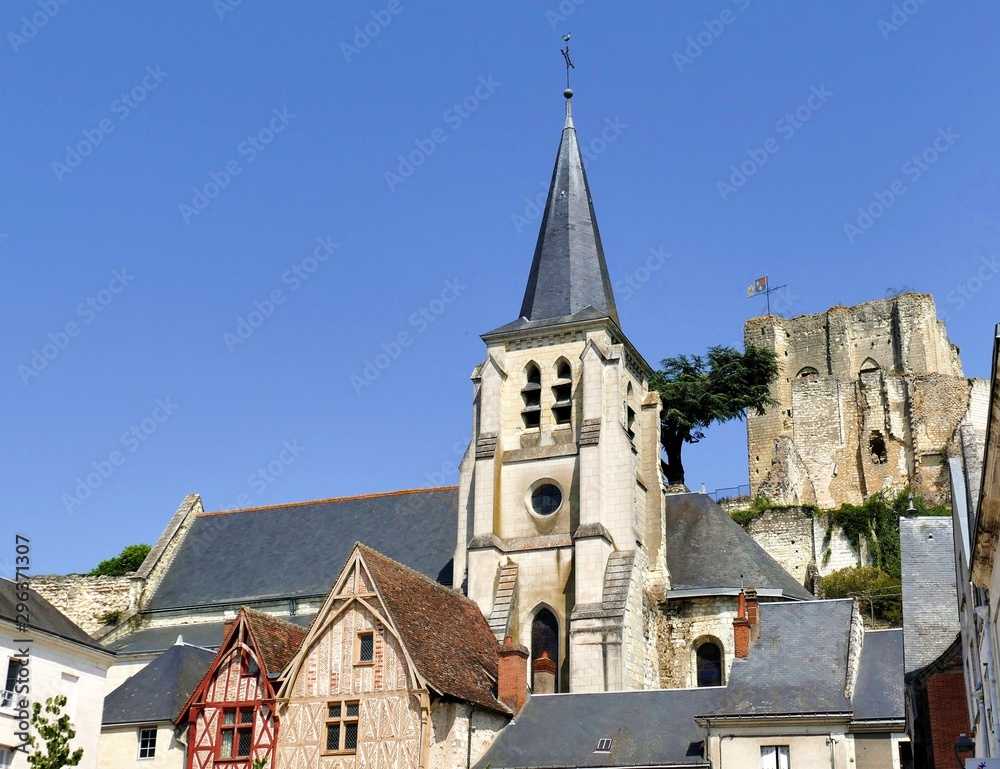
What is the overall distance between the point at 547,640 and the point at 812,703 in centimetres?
879

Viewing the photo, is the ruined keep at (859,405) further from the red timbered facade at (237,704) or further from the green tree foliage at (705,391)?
the red timbered facade at (237,704)

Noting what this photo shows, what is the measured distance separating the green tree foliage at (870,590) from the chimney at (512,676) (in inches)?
648

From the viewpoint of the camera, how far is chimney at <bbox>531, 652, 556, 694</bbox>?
88.7ft

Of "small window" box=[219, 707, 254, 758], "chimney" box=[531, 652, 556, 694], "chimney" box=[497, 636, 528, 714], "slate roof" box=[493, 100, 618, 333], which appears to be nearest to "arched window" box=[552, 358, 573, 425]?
"slate roof" box=[493, 100, 618, 333]

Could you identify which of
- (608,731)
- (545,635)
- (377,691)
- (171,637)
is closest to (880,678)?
(608,731)

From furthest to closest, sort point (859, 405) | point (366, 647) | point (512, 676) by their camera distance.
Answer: point (859, 405)
point (512, 676)
point (366, 647)

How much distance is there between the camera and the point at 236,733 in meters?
23.8

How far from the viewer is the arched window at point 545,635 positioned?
29094 millimetres

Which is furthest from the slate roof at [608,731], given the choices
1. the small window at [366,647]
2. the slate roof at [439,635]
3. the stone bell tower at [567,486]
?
the stone bell tower at [567,486]

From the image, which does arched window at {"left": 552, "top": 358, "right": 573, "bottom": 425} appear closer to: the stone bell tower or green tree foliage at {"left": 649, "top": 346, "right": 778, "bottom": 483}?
the stone bell tower

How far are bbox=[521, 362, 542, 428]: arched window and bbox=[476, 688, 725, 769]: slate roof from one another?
9063mm

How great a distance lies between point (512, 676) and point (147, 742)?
7.42 metres

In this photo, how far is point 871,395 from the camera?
203 ft

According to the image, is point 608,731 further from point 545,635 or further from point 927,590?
point 545,635
